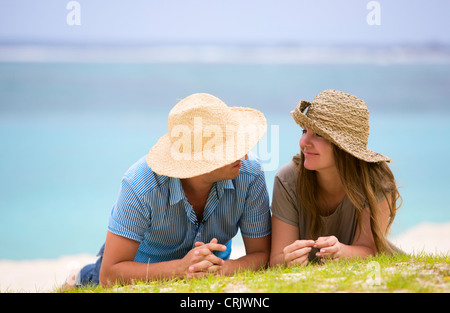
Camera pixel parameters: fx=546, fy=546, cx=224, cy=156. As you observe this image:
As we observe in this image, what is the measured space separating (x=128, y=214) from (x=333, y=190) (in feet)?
4.87

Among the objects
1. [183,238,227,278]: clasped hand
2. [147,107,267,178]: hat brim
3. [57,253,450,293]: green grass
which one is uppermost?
[147,107,267,178]: hat brim

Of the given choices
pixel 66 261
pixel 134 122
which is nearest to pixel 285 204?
pixel 66 261

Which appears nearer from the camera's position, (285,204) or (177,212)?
(177,212)

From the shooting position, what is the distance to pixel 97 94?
20391 millimetres

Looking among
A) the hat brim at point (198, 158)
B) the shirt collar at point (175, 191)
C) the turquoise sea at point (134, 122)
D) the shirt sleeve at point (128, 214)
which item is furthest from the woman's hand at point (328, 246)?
the turquoise sea at point (134, 122)

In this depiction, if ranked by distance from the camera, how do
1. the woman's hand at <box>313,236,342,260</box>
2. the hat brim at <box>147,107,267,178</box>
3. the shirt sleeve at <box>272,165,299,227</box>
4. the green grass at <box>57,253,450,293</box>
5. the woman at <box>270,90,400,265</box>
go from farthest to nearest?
the shirt sleeve at <box>272,165,299,227</box> → the woman at <box>270,90,400,265</box> → the woman's hand at <box>313,236,342,260</box> → the hat brim at <box>147,107,267,178</box> → the green grass at <box>57,253,450,293</box>

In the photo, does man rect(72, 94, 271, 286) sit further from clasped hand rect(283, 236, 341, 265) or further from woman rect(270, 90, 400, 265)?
clasped hand rect(283, 236, 341, 265)

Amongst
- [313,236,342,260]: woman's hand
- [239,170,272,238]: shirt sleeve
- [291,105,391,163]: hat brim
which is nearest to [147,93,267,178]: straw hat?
[291,105,391,163]: hat brim

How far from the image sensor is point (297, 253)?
3.34 m

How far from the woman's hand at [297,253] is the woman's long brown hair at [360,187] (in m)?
0.51

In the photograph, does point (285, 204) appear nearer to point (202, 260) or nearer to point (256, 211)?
point (256, 211)

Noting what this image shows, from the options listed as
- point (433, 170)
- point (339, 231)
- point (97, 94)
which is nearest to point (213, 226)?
point (339, 231)

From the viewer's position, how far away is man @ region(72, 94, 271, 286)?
129 inches

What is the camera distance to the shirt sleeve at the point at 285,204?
12.5 feet
